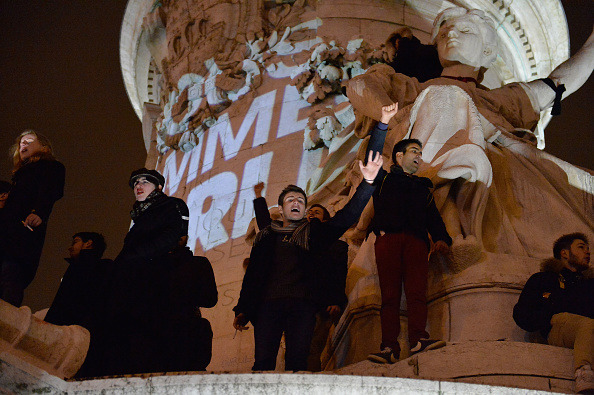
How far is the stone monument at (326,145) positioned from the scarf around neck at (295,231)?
0.73 metres

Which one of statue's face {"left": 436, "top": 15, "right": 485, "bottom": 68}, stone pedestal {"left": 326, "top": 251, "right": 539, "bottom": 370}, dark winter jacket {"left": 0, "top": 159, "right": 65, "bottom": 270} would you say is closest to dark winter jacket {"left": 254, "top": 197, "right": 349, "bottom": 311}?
stone pedestal {"left": 326, "top": 251, "right": 539, "bottom": 370}

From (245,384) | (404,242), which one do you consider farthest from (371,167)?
(245,384)

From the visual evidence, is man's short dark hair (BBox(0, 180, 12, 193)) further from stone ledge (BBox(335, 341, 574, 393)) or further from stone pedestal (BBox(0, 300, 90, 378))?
stone ledge (BBox(335, 341, 574, 393))

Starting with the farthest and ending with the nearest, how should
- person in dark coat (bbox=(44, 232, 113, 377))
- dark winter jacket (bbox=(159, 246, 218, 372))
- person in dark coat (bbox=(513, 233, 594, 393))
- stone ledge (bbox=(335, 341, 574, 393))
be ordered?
1. person in dark coat (bbox=(44, 232, 113, 377))
2. dark winter jacket (bbox=(159, 246, 218, 372))
3. person in dark coat (bbox=(513, 233, 594, 393))
4. stone ledge (bbox=(335, 341, 574, 393))

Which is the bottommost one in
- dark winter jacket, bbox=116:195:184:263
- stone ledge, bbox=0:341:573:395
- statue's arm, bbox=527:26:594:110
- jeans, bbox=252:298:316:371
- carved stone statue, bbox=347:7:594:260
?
stone ledge, bbox=0:341:573:395

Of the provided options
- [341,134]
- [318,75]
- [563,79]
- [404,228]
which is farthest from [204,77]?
[404,228]

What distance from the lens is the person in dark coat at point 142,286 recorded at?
559 cm

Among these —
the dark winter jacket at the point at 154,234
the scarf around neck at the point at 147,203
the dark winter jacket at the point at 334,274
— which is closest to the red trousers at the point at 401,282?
the dark winter jacket at the point at 334,274

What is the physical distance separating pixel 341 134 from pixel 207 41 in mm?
3335

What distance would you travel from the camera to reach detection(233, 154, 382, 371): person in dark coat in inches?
233

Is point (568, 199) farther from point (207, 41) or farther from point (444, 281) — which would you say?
point (207, 41)

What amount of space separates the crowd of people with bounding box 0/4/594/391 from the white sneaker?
5 centimetres

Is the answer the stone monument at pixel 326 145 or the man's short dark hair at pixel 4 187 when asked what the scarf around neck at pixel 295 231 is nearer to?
the stone monument at pixel 326 145

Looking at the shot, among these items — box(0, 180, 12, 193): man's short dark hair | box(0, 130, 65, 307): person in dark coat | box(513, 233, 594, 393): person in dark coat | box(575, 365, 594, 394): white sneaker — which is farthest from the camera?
box(0, 180, 12, 193): man's short dark hair
